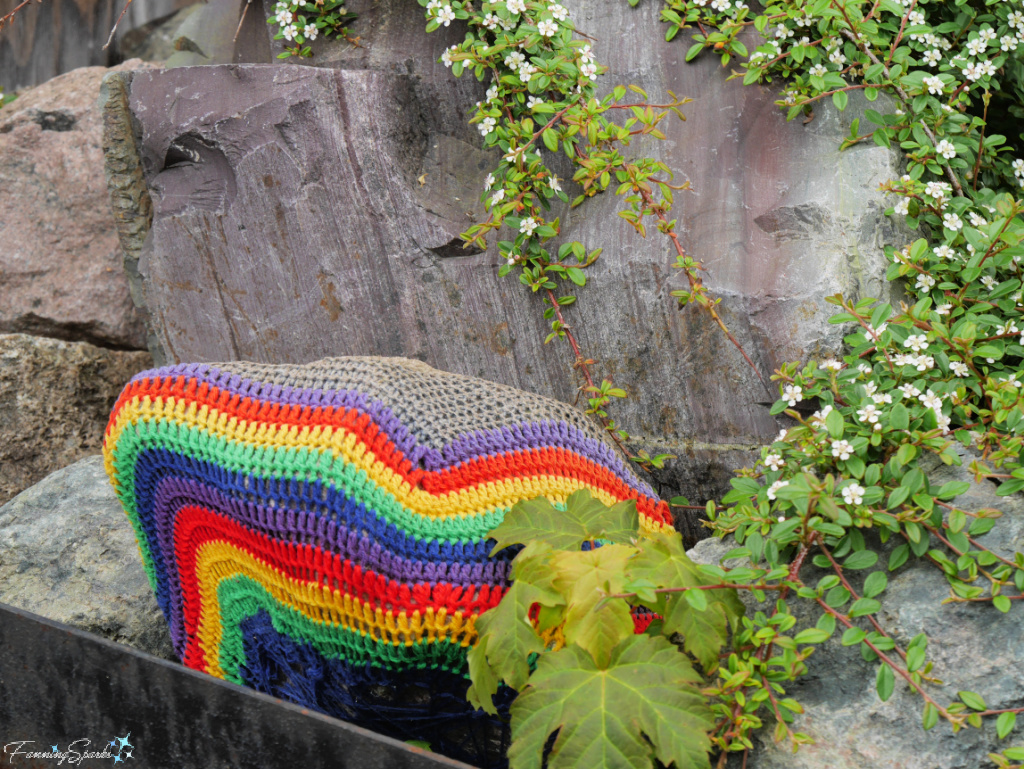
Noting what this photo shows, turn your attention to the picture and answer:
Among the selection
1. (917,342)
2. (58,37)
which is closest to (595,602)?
(917,342)

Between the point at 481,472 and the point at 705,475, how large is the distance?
734 mm

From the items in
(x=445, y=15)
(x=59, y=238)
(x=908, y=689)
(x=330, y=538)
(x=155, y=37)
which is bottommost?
(x=908, y=689)

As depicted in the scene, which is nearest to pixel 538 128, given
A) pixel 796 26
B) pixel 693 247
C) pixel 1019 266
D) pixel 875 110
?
pixel 693 247

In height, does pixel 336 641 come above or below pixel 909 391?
below

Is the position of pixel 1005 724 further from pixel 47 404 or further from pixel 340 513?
pixel 47 404

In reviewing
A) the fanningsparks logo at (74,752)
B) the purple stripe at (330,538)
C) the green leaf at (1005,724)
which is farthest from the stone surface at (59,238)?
the green leaf at (1005,724)

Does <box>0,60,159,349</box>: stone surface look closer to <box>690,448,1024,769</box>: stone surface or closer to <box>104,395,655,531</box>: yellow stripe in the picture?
<box>104,395,655,531</box>: yellow stripe

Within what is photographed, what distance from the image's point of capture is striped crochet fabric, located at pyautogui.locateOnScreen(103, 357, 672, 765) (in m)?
1.46

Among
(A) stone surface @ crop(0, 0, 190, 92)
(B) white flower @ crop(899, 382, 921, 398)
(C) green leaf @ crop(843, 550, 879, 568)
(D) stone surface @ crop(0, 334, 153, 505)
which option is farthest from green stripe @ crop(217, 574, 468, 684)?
(A) stone surface @ crop(0, 0, 190, 92)

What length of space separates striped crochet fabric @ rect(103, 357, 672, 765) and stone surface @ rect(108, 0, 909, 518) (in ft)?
1.50

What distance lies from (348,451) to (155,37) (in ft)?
11.5

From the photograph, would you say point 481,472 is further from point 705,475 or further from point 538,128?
point 538,128

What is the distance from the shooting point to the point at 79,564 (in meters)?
2.18

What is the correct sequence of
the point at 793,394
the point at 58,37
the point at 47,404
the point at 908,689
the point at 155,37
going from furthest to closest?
the point at 58,37 → the point at 155,37 → the point at 47,404 → the point at 793,394 → the point at 908,689
